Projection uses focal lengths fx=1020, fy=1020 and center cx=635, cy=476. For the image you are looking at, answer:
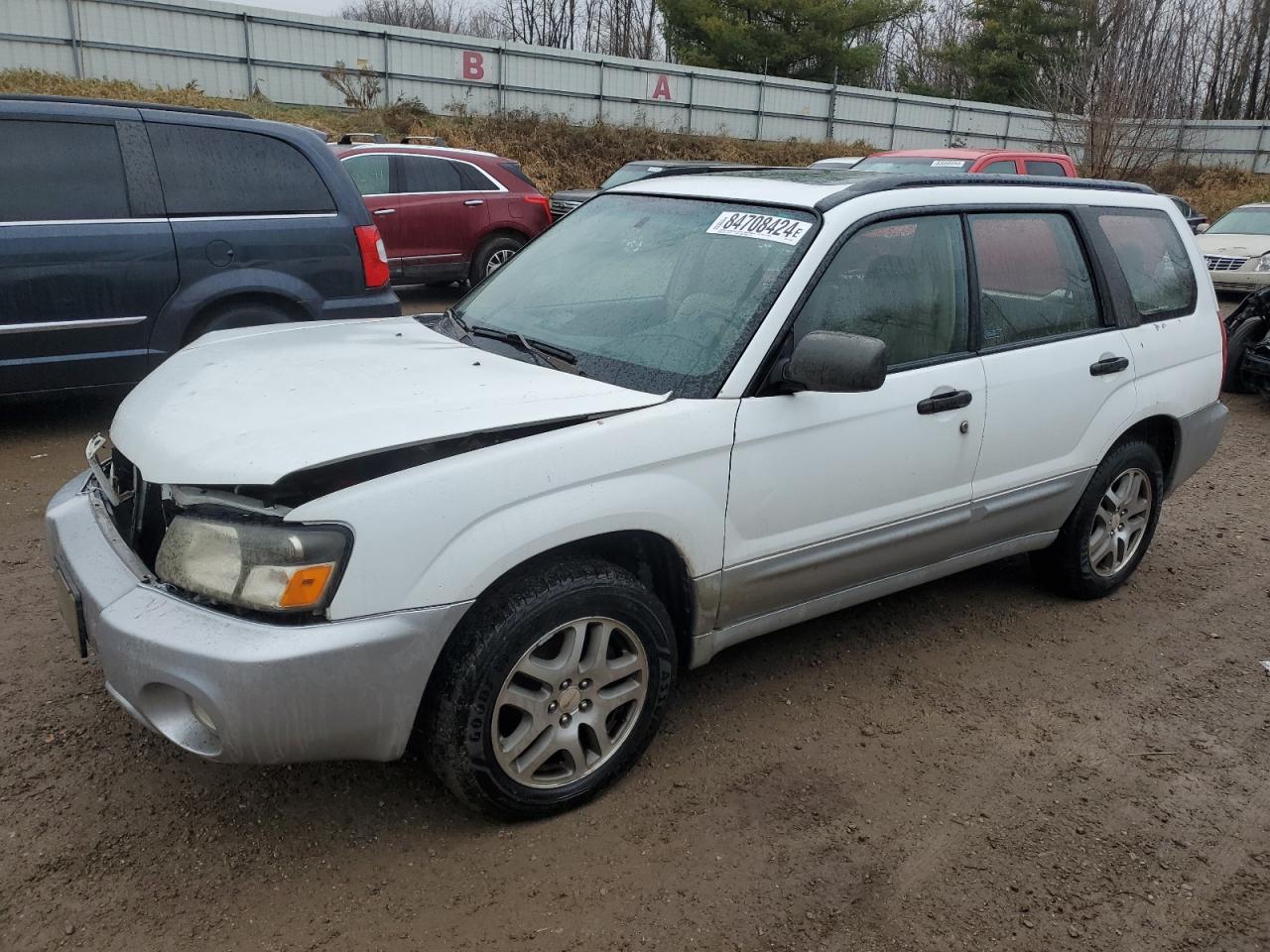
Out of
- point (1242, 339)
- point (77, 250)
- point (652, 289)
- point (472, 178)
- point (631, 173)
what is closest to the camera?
point (652, 289)

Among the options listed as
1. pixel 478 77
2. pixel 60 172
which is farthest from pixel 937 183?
pixel 478 77

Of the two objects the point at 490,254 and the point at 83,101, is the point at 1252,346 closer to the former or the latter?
the point at 490,254

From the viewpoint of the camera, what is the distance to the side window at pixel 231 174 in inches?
228

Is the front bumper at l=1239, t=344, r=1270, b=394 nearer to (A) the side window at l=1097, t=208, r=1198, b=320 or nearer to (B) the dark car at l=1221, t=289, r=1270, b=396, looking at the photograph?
(B) the dark car at l=1221, t=289, r=1270, b=396

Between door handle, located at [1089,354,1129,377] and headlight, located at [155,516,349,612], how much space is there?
3.01 m

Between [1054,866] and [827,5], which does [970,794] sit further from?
[827,5]

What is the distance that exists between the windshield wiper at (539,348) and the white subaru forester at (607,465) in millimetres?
14

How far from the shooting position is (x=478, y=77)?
2403 centimetres

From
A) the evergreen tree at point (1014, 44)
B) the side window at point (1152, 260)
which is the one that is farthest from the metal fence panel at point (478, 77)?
the side window at point (1152, 260)

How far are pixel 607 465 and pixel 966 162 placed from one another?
9726mm

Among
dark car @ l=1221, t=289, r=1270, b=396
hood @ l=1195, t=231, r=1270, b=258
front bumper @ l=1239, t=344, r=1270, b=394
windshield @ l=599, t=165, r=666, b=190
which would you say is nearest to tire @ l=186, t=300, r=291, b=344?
dark car @ l=1221, t=289, r=1270, b=396

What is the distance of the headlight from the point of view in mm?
2326

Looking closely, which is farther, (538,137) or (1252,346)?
(538,137)

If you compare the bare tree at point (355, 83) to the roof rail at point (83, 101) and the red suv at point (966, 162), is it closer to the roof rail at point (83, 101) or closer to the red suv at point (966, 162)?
the red suv at point (966, 162)
